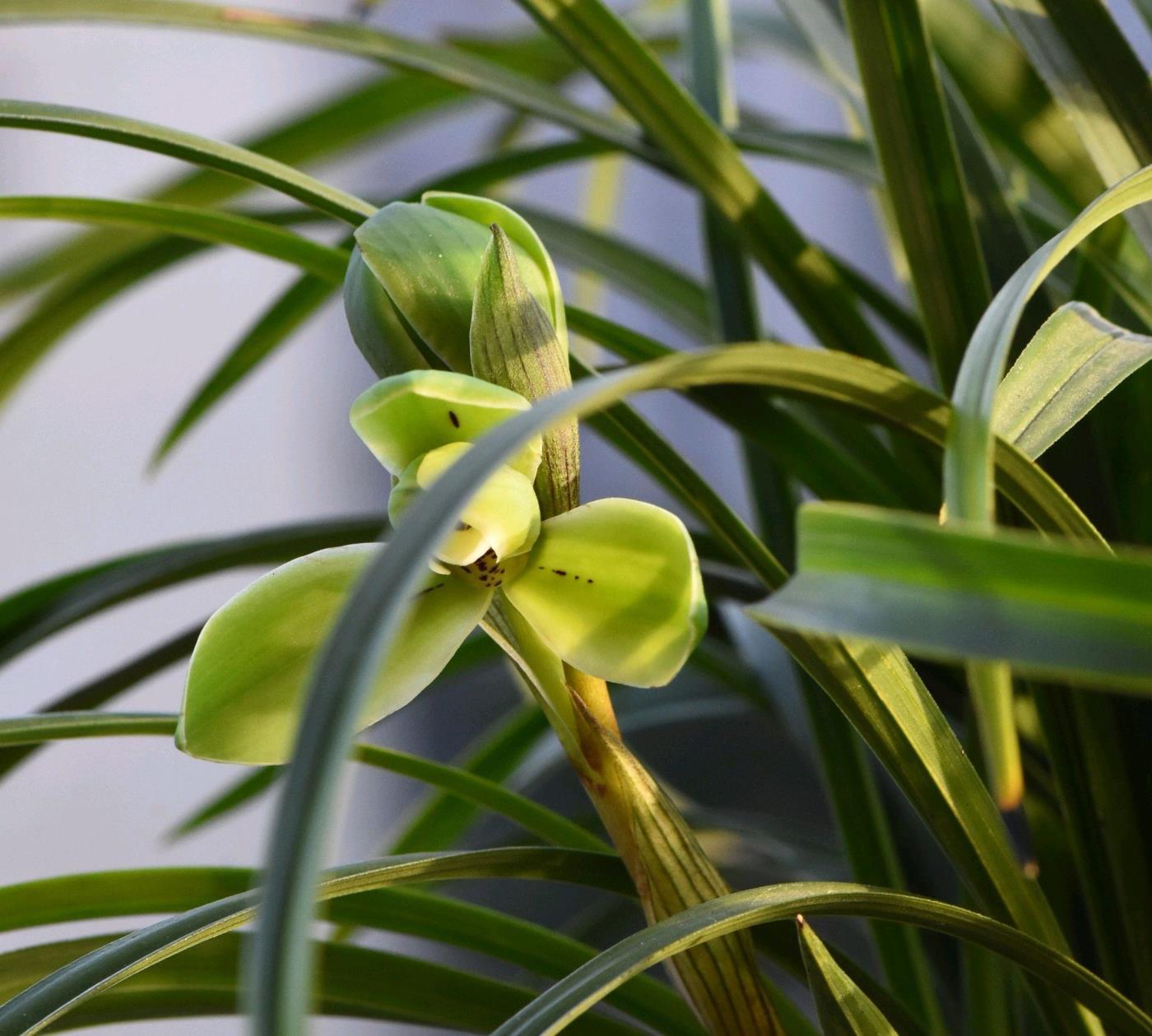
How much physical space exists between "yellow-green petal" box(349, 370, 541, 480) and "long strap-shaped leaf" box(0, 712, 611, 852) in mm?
90

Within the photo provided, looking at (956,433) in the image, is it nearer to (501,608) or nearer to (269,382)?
(501,608)

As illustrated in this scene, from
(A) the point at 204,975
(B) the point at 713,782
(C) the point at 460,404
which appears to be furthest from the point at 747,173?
(B) the point at 713,782

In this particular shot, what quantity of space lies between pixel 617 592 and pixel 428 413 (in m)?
0.05

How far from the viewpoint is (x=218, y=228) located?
0.33m

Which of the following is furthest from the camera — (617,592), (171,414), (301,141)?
(171,414)

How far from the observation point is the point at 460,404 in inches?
8.5

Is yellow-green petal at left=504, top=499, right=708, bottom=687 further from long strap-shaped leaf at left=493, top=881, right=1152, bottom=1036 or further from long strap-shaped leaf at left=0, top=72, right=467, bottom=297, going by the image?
long strap-shaped leaf at left=0, top=72, right=467, bottom=297

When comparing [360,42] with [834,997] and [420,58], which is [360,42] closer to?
[420,58]

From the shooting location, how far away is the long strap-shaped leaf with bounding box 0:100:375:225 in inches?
10.2

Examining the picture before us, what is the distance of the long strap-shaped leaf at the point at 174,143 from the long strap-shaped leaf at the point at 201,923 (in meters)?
0.17

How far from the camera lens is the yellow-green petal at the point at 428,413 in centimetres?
21

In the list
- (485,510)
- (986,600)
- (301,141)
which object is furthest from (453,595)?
(301,141)

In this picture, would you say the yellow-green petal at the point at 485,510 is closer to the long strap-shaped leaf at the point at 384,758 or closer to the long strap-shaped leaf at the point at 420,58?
the long strap-shaped leaf at the point at 384,758

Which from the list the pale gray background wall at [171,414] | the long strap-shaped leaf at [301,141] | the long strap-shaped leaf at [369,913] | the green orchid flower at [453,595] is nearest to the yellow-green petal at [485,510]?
the green orchid flower at [453,595]
